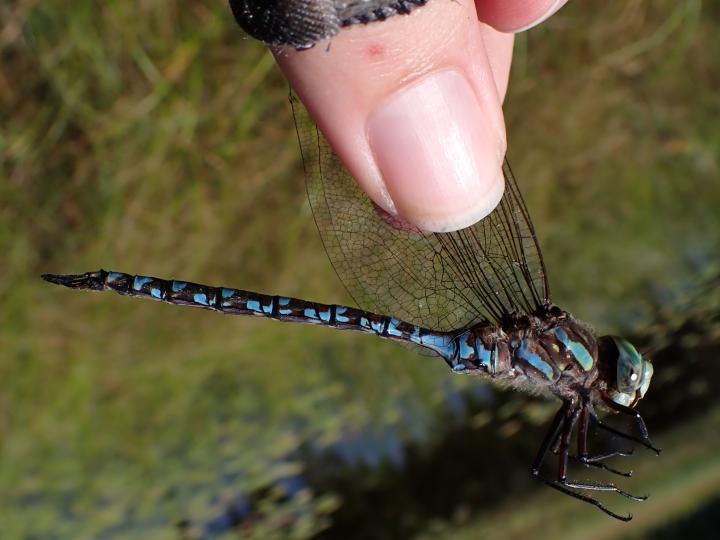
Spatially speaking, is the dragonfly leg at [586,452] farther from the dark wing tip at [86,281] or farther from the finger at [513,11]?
the dark wing tip at [86,281]

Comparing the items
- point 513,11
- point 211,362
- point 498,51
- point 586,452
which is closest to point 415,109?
point 513,11

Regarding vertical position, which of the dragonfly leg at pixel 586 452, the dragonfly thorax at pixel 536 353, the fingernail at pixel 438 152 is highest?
the fingernail at pixel 438 152

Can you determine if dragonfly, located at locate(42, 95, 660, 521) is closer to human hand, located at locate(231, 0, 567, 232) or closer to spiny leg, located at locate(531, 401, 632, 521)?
spiny leg, located at locate(531, 401, 632, 521)

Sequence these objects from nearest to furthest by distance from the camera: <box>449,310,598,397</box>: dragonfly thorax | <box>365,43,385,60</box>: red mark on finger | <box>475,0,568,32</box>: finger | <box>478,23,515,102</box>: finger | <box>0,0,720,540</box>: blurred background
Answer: <box>365,43,385,60</box>: red mark on finger < <box>475,0,568,32</box>: finger < <box>478,23,515,102</box>: finger < <box>449,310,598,397</box>: dragonfly thorax < <box>0,0,720,540</box>: blurred background

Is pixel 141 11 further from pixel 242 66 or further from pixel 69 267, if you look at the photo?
pixel 69 267

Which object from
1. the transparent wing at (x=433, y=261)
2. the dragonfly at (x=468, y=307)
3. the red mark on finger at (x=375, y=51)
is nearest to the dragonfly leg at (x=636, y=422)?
the dragonfly at (x=468, y=307)

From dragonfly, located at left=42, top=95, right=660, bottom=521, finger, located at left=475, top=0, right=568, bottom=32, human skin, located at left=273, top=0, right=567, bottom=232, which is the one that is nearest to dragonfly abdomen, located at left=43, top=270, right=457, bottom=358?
dragonfly, located at left=42, top=95, right=660, bottom=521

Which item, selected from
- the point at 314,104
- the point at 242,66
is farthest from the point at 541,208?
the point at 314,104
